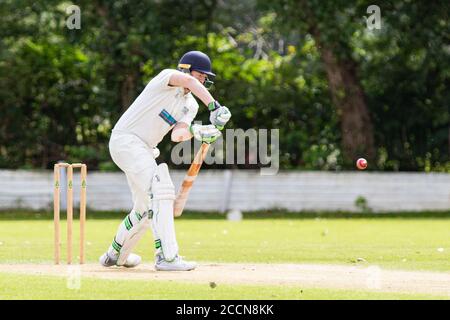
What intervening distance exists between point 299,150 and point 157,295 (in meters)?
16.4

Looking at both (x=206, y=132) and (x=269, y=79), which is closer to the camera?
(x=206, y=132)

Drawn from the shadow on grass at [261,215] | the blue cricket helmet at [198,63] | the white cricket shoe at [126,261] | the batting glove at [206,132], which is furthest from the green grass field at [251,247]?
the blue cricket helmet at [198,63]

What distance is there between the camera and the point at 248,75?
2450 centimetres

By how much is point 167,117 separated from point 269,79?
46.9 feet

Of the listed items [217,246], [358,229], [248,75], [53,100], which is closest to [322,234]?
[358,229]

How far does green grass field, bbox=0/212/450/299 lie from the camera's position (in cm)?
822

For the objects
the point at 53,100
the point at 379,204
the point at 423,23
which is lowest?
the point at 379,204

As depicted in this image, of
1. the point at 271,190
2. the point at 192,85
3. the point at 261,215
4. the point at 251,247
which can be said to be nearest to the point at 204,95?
the point at 192,85

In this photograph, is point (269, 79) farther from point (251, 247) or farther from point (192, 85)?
point (192, 85)

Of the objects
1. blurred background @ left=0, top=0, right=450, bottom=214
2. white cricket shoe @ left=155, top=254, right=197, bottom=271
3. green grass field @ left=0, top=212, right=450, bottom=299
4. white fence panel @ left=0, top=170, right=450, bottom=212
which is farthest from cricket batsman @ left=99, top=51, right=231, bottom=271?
blurred background @ left=0, top=0, right=450, bottom=214

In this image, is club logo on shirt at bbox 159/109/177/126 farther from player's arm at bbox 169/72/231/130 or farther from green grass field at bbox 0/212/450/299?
green grass field at bbox 0/212/450/299

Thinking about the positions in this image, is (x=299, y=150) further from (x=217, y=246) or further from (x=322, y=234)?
(x=217, y=246)

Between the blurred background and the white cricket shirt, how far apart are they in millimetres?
11602

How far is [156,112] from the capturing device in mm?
10094
